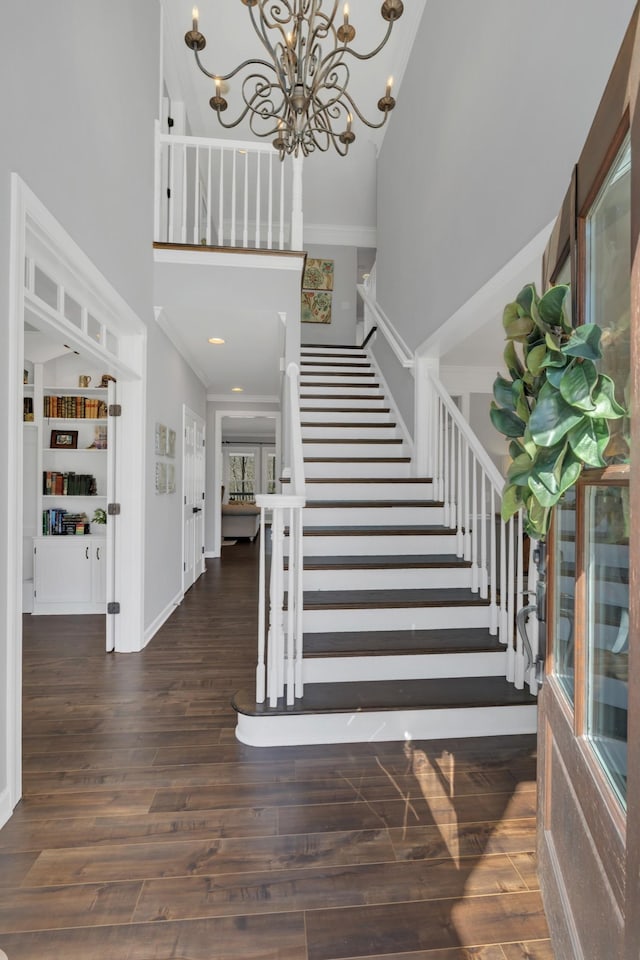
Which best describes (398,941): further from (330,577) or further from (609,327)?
(330,577)

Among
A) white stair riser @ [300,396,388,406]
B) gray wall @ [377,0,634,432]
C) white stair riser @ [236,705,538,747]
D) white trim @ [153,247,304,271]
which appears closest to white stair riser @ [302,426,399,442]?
white stair riser @ [300,396,388,406]

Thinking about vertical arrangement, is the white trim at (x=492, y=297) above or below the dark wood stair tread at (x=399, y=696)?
above

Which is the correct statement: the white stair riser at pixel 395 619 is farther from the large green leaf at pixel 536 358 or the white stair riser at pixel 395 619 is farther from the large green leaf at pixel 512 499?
the large green leaf at pixel 536 358

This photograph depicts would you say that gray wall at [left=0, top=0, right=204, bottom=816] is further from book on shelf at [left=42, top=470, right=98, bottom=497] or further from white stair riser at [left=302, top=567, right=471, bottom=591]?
white stair riser at [left=302, top=567, right=471, bottom=591]

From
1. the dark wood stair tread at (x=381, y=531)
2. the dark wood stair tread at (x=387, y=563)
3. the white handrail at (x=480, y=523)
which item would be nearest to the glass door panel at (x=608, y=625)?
the white handrail at (x=480, y=523)

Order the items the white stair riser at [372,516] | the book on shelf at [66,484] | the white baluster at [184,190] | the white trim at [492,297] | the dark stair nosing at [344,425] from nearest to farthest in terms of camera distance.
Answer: the white trim at [492,297], the white stair riser at [372,516], the white baluster at [184,190], the book on shelf at [66,484], the dark stair nosing at [344,425]

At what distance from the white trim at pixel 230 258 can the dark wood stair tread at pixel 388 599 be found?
259cm

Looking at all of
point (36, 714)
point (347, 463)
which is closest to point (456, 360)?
point (347, 463)

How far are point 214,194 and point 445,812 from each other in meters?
7.48

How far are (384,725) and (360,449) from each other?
2667 millimetres

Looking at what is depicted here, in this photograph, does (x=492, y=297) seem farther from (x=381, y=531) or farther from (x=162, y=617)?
(x=162, y=617)

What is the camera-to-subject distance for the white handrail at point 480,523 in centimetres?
266

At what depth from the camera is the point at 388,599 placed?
297 cm

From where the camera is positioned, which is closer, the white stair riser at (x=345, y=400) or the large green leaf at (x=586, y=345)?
the large green leaf at (x=586, y=345)
